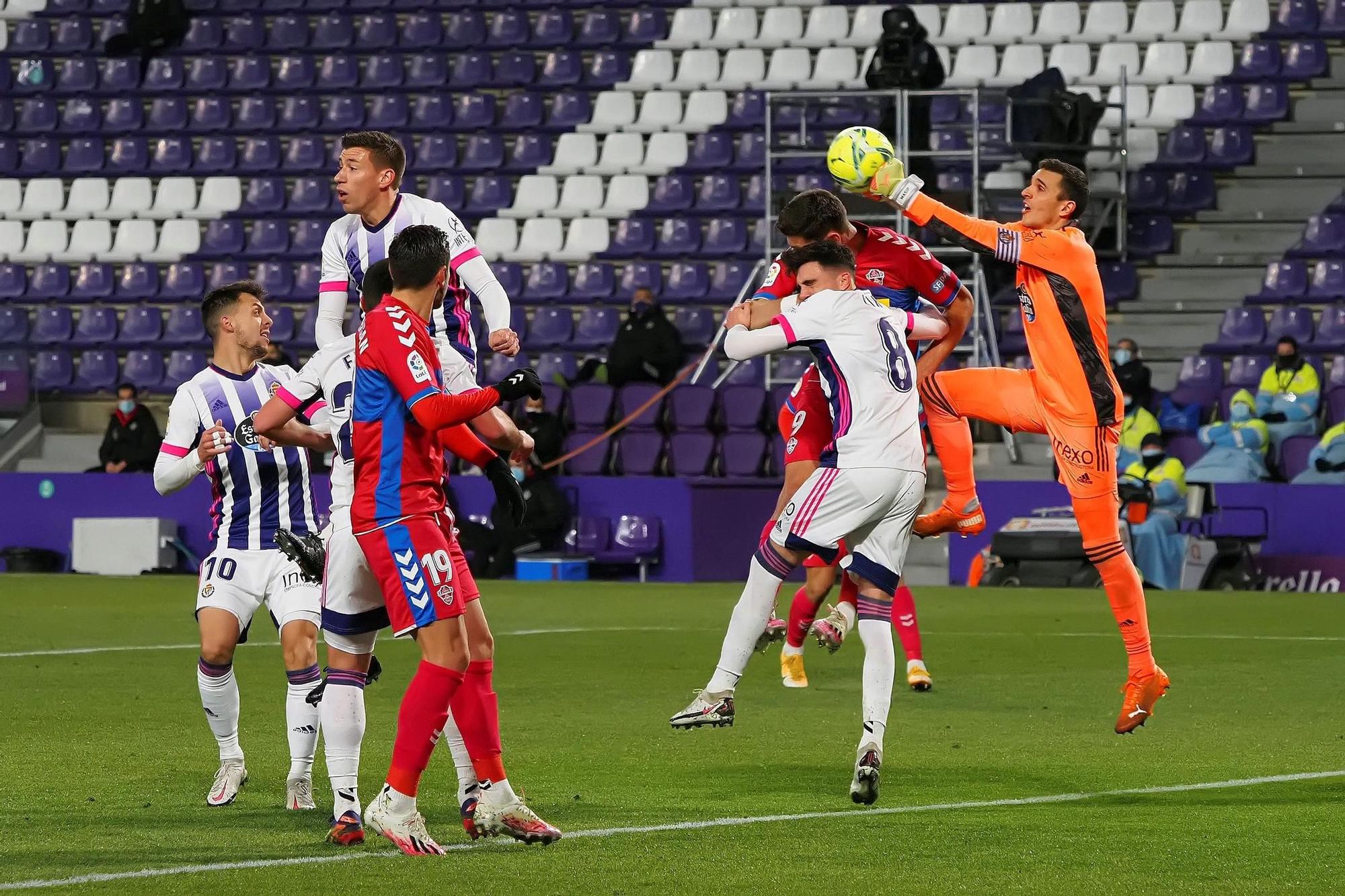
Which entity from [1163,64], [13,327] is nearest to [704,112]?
[1163,64]

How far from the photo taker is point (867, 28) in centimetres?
2411

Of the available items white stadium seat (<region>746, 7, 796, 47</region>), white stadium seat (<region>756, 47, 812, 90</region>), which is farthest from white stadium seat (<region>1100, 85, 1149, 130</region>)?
white stadium seat (<region>746, 7, 796, 47</region>)

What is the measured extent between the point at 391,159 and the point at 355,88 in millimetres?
18364

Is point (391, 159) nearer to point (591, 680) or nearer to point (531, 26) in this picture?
point (591, 680)

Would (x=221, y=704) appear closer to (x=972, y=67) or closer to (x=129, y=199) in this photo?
(x=972, y=67)

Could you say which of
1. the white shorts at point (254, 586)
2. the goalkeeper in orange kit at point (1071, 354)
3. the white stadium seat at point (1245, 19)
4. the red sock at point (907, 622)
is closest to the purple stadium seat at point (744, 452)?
the white stadium seat at point (1245, 19)

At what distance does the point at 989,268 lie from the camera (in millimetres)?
21922

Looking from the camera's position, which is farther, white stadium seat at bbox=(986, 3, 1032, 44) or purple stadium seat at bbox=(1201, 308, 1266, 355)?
white stadium seat at bbox=(986, 3, 1032, 44)

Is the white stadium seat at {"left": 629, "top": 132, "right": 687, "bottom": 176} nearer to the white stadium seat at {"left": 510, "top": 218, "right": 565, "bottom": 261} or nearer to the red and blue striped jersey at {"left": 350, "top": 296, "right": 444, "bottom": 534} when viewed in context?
the white stadium seat at {"left": 510, "top": 218, "right": 565, "bottom": 261}

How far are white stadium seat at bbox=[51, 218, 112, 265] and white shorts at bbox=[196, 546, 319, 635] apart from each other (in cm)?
1862

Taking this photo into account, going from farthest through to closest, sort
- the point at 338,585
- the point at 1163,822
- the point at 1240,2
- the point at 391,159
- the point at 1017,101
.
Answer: the point at 1240,2
the point at 1017,101
the point at 391,159
the point at 1163,822
the point at 338,585

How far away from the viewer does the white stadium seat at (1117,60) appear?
2298 cm

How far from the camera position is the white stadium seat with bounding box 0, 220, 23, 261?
2483 centimetres

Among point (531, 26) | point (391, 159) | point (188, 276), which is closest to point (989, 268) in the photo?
point (531, 26)
